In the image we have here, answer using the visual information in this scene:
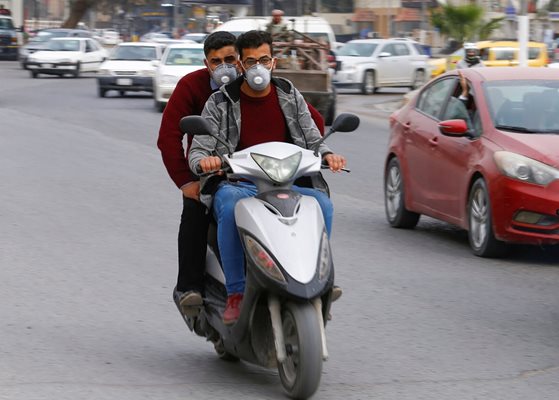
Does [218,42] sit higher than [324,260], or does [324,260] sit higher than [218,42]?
[218,42]

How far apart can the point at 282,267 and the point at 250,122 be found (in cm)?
96

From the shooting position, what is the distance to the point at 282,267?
5828mm

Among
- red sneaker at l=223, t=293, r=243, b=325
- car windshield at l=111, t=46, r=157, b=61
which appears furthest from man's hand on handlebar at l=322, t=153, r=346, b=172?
car windshield at l=111, t=46, r=157, b=61

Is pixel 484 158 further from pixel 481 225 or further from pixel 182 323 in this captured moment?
pixel 182 323

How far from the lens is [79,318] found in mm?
8172

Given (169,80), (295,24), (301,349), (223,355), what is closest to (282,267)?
(301,349)

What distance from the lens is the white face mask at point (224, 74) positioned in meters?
6.71

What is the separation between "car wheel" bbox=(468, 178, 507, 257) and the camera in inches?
419

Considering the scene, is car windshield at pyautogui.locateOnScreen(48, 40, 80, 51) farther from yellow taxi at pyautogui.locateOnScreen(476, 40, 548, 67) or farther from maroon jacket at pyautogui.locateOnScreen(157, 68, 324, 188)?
maroon jacket at pyautogui.locateOnScreen(157, 68, 324, 188)

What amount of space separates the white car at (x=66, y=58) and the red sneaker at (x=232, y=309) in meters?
42.4

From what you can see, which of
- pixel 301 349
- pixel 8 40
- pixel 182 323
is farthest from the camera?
pixel 8 40

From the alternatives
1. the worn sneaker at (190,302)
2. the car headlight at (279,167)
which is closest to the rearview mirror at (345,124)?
the car headlight at (279,167)

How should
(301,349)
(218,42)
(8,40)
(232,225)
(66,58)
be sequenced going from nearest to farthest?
(301,349), (232,225), (218,42), (66,58), (8,40)

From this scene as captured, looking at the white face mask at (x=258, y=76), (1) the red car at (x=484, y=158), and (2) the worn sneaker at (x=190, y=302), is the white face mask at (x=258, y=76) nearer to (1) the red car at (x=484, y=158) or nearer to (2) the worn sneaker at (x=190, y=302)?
(2) the worn sneaker at (x=190, y=302)
